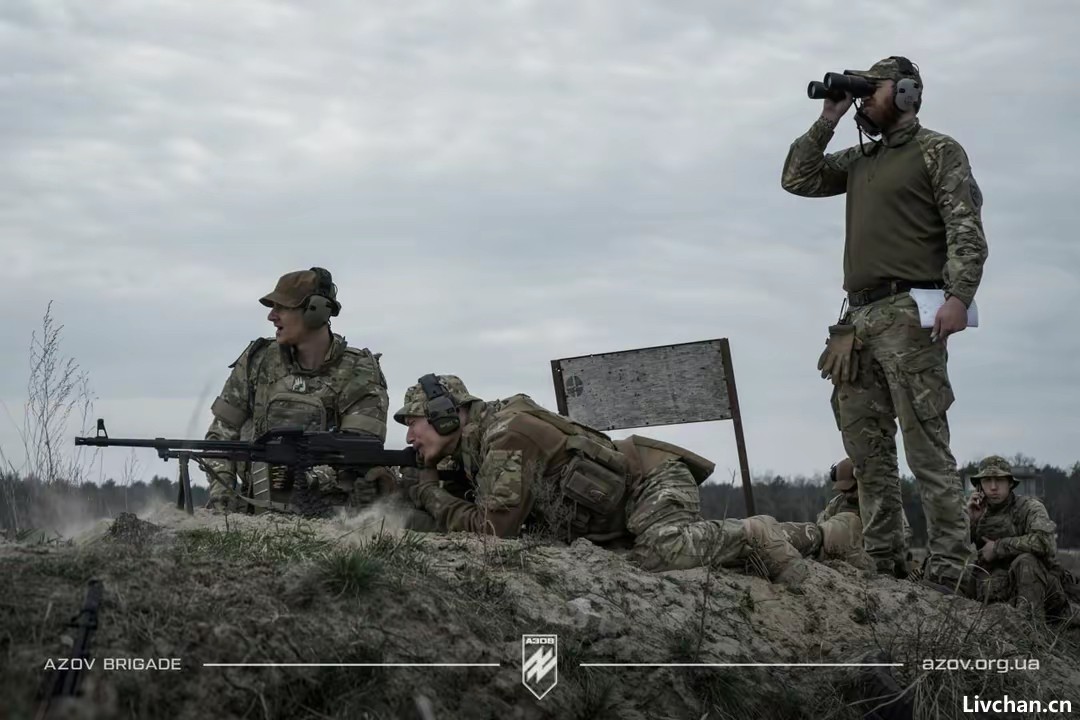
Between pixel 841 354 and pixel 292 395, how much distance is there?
3.66 metres

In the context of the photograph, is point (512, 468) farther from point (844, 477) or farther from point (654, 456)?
point (844, 477)

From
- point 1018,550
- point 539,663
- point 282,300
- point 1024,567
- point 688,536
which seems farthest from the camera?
point 1018,550

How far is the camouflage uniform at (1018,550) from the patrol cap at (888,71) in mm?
3145

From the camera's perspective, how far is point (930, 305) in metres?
6.73

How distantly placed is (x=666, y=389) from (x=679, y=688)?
4104mm

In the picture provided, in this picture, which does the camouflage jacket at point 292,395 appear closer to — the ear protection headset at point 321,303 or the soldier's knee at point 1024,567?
the ear protection headset at point 321,303

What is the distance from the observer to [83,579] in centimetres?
437

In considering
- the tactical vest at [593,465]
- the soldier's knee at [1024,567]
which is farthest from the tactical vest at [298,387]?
the soldier's knee at [1024,567]

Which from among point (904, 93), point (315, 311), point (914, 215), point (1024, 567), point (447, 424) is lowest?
point (1024, 567)

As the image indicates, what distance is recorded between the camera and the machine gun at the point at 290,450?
714 centimetres

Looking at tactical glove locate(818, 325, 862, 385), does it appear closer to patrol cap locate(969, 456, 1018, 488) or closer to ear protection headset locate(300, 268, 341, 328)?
ear protection headset locate(300, 268, 341, 328)

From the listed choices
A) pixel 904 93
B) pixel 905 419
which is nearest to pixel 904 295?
pixel 905 419

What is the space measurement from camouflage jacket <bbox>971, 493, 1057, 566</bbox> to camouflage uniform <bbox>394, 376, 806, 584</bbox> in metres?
3.34

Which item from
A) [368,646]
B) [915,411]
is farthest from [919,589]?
[368,646]
